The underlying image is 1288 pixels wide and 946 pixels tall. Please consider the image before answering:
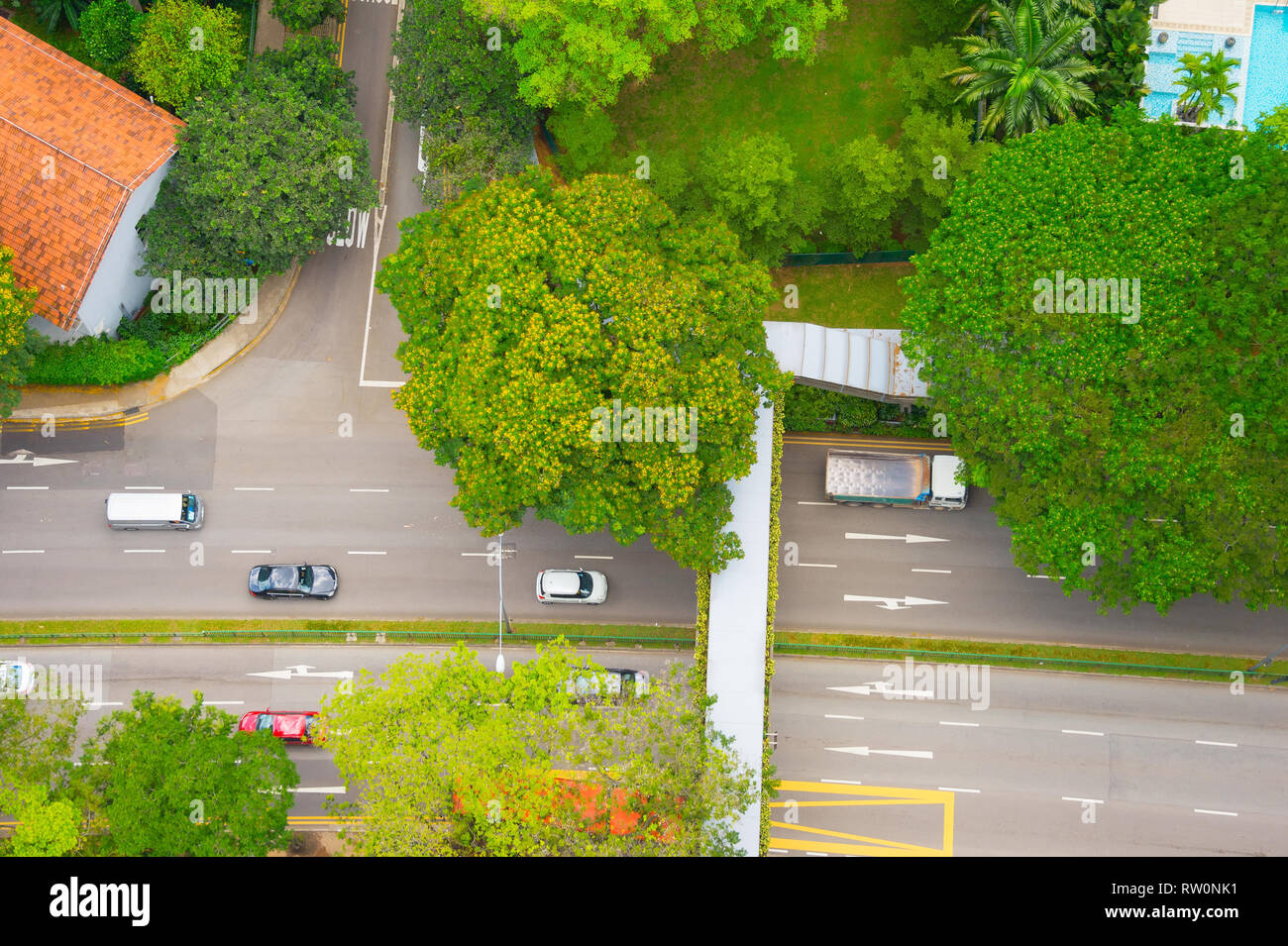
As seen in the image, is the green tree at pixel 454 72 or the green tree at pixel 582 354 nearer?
the green tree at pixel 582 354

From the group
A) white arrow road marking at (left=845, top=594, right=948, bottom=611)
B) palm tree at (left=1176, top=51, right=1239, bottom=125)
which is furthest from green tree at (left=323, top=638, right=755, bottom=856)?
palm tree at (left=1176, top=51, right=1239, bottom=125)

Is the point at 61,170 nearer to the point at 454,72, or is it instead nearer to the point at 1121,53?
the point at 454,72

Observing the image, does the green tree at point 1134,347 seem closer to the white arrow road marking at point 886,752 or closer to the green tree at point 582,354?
the green tree at point 582,354

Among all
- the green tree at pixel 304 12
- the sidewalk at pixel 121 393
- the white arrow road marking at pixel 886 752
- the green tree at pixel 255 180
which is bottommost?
the white arrow road marking at pixel 886 752

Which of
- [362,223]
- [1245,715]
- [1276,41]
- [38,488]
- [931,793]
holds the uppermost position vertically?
[1276,41]

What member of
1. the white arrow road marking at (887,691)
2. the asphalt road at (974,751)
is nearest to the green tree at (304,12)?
the asphalt road at (974,751)

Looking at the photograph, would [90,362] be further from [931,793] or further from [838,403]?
[931,793]

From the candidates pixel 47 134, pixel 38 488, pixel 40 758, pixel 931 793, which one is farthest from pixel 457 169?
pixel 931 793
